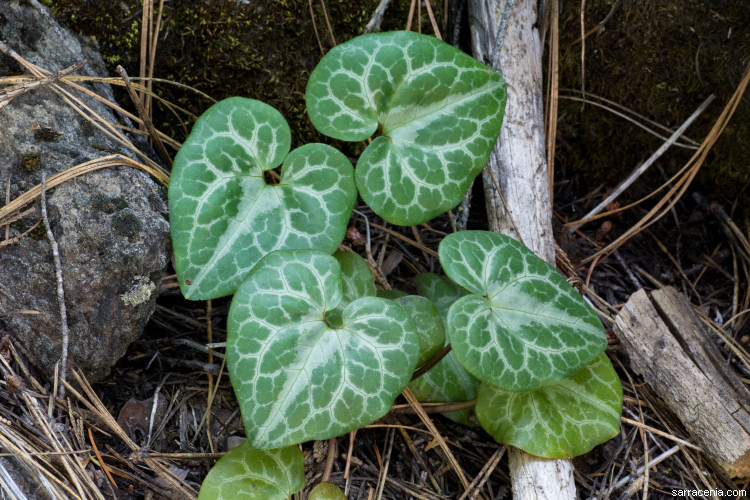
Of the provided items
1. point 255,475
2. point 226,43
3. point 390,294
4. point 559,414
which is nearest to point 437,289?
point 390,294

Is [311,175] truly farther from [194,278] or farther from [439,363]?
[439,363]

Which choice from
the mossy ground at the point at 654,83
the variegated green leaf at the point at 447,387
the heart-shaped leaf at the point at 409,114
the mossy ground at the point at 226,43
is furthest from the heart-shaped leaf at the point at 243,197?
the mossy ground at the point at 654,83

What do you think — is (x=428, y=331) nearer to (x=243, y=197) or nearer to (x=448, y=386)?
(x=448, y=386)

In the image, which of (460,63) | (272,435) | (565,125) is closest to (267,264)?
(272,435)

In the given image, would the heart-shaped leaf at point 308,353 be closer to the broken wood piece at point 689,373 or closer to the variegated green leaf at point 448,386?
the variegated green leaf at point 448,386

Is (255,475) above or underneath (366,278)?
underneath

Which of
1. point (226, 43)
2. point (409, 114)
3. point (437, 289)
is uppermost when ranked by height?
point (226, 43)

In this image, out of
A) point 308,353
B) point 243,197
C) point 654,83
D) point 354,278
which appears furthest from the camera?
point 654,83
